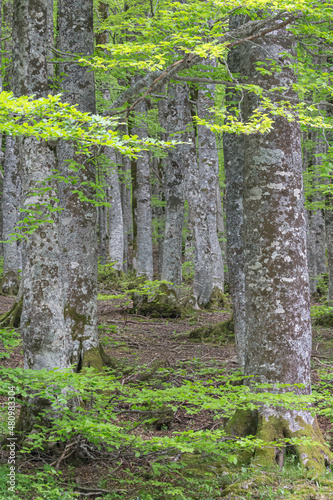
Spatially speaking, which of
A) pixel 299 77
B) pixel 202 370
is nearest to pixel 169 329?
pixel 202 370

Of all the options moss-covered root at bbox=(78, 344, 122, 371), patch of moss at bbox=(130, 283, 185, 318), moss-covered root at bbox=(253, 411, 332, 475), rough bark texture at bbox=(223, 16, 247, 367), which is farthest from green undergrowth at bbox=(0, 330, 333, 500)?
patch of moss at bbox=(130, 283, 185, 318)

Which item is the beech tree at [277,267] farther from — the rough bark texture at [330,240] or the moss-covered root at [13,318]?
the rough bark texture at [330,240]

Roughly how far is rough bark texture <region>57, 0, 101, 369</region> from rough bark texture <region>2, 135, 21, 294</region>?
8354 mm

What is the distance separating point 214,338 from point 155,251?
2614 centimetres

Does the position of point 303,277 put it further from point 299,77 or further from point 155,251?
point 155,251

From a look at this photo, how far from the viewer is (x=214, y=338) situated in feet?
34.1

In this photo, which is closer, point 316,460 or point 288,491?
point 288,491

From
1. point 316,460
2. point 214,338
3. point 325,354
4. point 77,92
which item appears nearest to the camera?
point 316,460

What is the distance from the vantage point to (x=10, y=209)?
15.2m

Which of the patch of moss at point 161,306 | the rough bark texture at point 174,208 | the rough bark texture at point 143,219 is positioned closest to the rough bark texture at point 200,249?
the rough bark texture at point 174,208

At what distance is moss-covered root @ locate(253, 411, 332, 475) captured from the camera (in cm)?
428

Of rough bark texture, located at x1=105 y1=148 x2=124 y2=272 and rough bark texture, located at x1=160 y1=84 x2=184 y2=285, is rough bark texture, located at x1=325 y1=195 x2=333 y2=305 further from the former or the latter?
rough bark texture, located at x1=105 y1=148 x2=124 y2=272

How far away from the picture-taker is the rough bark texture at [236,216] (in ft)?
24.4

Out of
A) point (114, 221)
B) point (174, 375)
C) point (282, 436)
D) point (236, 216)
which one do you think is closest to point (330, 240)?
point (236, 216)
